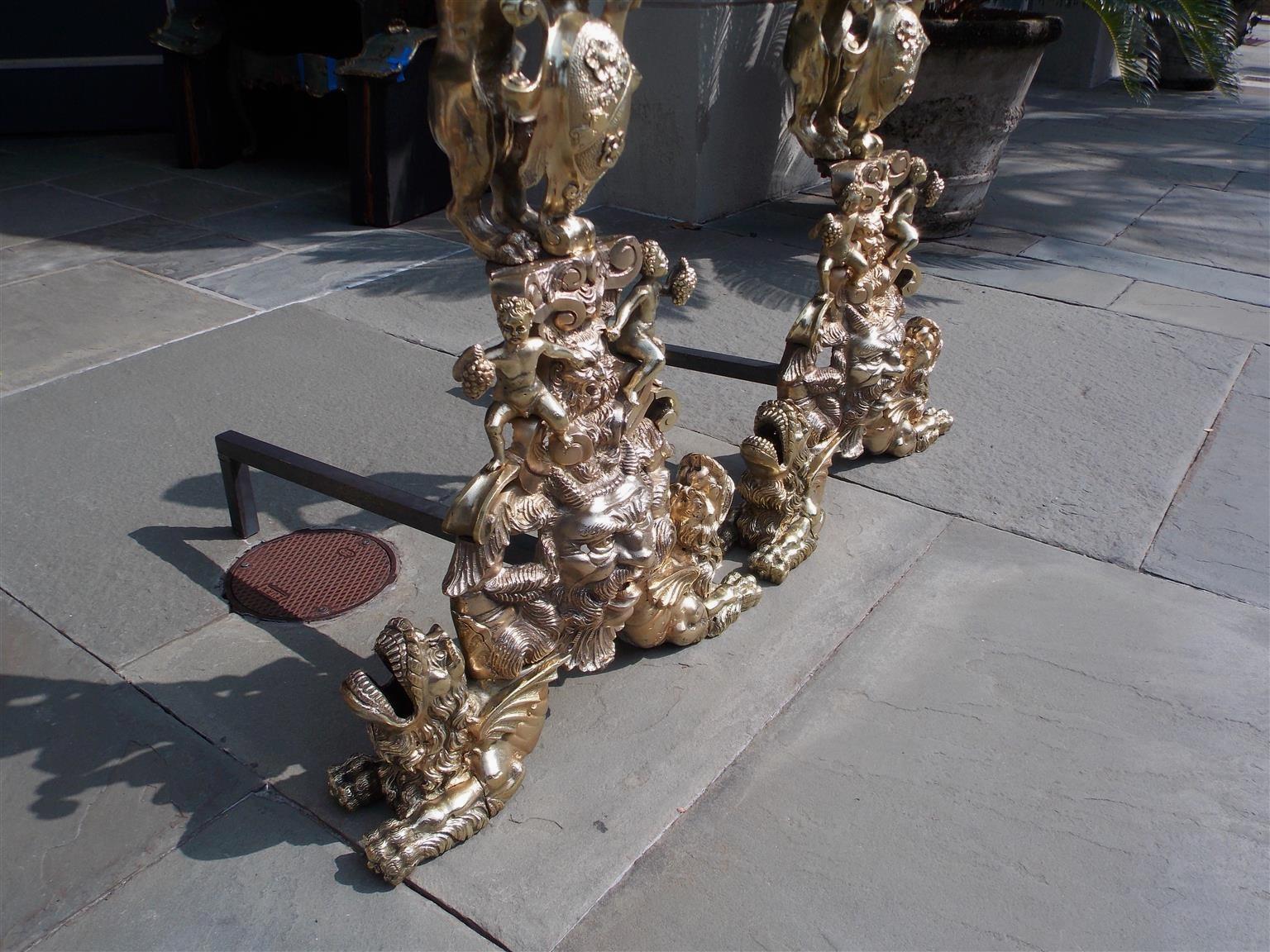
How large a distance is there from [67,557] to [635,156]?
4.24 metres

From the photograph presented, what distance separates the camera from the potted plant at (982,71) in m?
5.74

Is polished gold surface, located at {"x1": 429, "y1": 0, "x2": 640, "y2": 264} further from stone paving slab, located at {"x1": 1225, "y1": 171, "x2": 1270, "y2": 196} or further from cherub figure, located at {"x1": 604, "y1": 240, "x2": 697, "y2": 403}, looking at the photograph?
stone paving slab, located at {"x1": 1225, "y1": 171, "x2": 1270, "y2": 196}

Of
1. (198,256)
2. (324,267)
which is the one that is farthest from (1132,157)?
(198,256)

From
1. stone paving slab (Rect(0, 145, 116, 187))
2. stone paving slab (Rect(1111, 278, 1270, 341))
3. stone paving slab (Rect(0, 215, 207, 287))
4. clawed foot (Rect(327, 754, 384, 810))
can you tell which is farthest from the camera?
stone paving slab (Rect(0, 145, 116, 187))

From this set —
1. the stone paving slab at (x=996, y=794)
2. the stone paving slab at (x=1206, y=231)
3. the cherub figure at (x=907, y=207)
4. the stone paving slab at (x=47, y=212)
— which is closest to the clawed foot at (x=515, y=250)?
the stone paving slab at (x=996, y=794)

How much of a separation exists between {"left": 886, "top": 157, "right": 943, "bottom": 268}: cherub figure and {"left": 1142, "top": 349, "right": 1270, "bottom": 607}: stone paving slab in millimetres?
1181

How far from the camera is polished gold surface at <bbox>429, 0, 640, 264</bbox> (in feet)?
6.55

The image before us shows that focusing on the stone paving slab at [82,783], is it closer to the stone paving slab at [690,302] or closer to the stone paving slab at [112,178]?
the stone paving slab at [690,302]

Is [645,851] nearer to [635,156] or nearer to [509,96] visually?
[509,96]

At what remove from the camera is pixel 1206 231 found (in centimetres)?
635

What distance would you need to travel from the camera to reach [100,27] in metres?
8.12

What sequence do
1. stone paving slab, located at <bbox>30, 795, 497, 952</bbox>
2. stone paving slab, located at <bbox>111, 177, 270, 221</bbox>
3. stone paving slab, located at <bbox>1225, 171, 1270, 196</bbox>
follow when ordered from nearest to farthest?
stone paving slab, located at <bbox>30, 795, 497, 952</bbox> → stone paving slab, located at <bbox>111, 177, 270, 221</bbox> → stone paving slab, located at <bbox>1225, 171, 1270, 196</bbox>

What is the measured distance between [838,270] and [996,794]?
1.61m

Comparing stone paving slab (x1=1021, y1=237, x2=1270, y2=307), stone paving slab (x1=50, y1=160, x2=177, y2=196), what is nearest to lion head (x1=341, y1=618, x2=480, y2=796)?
stone paving slab (x1=1021, y1=237, x2=1270, y2=307)
